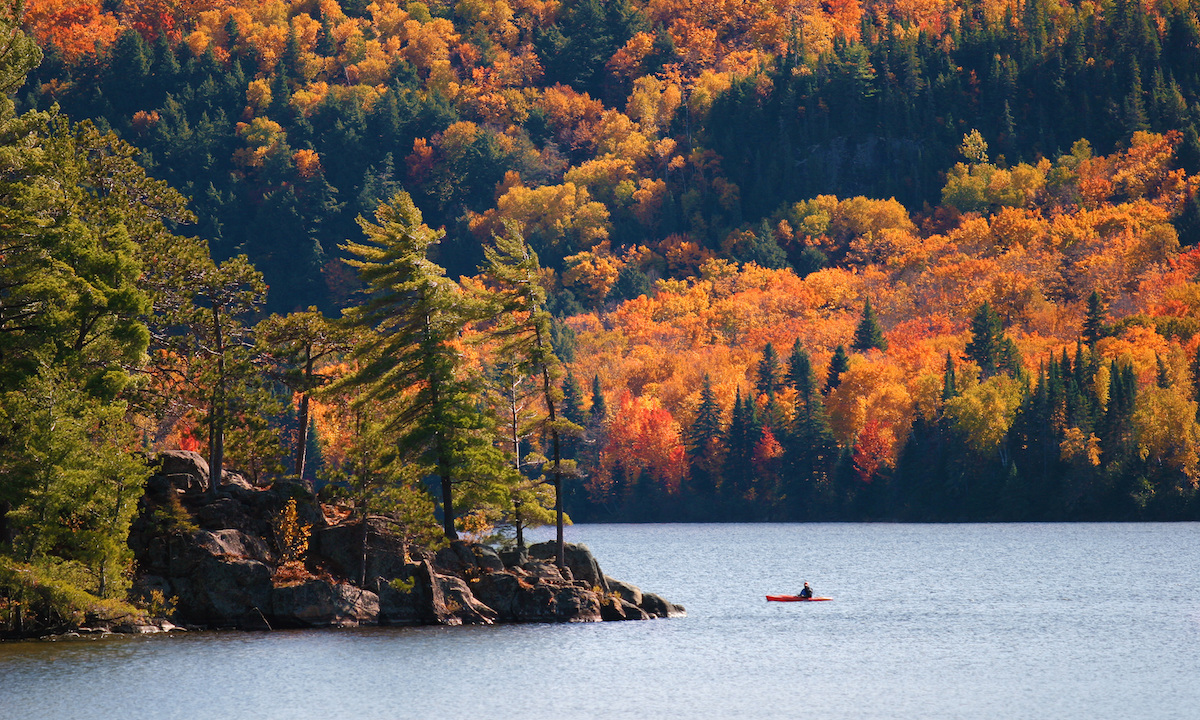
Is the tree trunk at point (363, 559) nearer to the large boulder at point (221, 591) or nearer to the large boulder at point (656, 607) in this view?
the large boulder at point (221, 591)

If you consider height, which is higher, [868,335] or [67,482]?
[868,335]

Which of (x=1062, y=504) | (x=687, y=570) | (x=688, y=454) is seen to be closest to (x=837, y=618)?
(x=687, y=570)

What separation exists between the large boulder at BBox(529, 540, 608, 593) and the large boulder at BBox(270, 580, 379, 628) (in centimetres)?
937

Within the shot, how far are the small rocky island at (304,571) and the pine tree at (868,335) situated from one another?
123286mm

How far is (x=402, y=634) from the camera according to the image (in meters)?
A: 60.9

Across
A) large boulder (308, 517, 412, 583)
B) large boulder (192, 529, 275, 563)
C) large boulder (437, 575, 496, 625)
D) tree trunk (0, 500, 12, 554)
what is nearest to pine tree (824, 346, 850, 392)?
large boulder (437, 575, 496, 625)

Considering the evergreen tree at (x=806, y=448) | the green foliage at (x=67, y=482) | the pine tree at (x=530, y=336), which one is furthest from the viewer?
the evergreen tree at (x=806, y=448)

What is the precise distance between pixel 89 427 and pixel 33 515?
3719 millimetres

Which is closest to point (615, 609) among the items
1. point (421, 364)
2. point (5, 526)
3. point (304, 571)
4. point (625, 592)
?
point (625, 592)

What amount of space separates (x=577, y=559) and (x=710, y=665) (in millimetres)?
12434

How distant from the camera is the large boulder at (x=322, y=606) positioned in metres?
61.2

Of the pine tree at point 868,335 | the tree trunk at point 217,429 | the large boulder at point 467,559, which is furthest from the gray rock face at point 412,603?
the pine tree at point 868,335

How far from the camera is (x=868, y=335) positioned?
188 m

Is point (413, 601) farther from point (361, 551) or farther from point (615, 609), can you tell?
point (615, 609)
